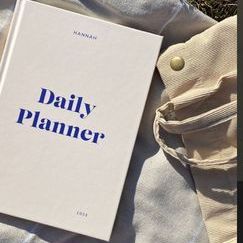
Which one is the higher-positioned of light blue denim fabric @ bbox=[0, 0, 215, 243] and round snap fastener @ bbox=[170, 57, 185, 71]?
round snap fastener @ bbox=[170, 57, 185, 71]

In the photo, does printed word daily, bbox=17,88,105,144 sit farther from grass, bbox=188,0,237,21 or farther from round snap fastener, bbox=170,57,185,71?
grass, bbox=188,0,237,21

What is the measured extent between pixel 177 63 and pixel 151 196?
9.4 inches

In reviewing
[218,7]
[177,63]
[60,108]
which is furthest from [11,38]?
[218,7]

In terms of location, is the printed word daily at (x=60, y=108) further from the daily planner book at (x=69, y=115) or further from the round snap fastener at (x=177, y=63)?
the round snap fastener at (x=177, y=63)

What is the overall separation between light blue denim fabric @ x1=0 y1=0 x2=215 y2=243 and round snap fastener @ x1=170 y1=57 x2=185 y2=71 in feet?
0.13

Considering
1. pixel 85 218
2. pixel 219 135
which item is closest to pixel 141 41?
pixel 219 135

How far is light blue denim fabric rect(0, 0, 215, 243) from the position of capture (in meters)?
0.88

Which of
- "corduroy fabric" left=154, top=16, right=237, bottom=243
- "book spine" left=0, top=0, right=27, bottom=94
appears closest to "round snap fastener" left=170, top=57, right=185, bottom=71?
"corduroy fabric" left=154, top=16, right=237, bottom=243

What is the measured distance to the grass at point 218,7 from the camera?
1010 mm

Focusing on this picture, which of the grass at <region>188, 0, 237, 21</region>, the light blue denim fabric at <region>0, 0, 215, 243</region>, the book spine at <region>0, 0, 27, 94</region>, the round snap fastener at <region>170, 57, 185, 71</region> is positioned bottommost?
the light blue denim fabric at <region>0, 0, 215, 243</region>

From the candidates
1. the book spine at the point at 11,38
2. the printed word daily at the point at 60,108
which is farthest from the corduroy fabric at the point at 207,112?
the book spine at the point at 11,38

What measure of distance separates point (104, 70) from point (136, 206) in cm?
25

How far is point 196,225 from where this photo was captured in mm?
900

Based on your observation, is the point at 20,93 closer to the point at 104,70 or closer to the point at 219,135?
the point at 104,70
